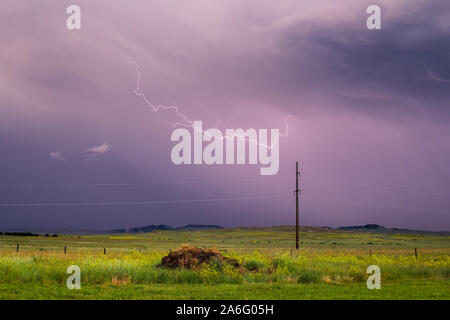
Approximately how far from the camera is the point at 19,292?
1733 cm

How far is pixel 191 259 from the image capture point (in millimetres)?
26531

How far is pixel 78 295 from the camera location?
16844mm

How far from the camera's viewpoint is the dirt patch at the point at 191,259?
2609 centimetres

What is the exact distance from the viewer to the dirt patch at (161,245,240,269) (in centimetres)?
2609
